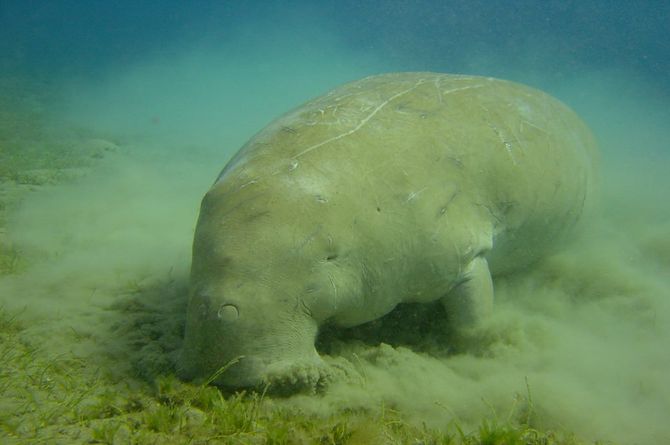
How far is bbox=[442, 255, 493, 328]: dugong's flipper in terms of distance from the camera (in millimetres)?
3443

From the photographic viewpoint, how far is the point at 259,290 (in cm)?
240

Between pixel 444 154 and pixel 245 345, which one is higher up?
pixel 444 154

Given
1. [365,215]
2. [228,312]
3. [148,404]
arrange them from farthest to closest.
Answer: [365,215], [148,404], [228,312]

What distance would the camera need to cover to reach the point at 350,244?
2.76 meters

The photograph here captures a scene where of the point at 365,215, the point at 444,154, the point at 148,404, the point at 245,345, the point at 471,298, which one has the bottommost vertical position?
the point at 148,404

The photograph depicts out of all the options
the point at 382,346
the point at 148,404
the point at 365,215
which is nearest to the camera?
the point at 148,404

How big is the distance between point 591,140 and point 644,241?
1998mm

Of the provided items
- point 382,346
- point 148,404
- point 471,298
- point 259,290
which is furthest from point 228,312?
point 471,298

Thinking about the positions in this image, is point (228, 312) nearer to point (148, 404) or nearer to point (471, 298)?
point (148, 404)

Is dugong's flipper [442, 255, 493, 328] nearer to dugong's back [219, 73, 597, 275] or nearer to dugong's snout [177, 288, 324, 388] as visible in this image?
dugong's back [219, 73, 597, 275]

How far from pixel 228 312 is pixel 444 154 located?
202 cm

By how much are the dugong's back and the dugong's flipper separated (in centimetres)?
43

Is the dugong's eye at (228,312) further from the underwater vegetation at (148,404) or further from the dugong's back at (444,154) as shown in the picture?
the dugong's back at (444,154)

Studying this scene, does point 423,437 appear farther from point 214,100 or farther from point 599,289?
point 214,100
